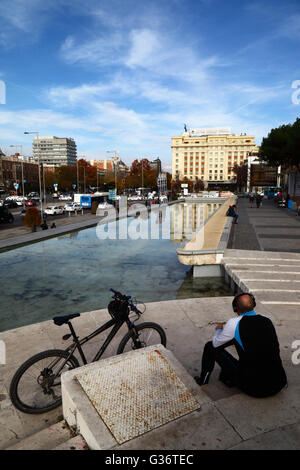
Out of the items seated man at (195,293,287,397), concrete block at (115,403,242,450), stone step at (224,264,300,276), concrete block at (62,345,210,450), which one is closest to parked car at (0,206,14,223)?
stone step at (224,264,300,276)

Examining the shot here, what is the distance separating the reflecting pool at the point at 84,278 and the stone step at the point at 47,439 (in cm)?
460

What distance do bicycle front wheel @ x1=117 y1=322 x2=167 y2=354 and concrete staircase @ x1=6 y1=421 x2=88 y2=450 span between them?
1318mm

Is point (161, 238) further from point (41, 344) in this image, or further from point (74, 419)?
point (74, 419)

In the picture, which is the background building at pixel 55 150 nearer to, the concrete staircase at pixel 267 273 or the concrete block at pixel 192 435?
the concrete staircase at pixel 267 273

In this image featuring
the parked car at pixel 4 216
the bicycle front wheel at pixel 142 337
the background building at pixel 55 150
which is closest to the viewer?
the bicycle front wheel at pixel 142 337

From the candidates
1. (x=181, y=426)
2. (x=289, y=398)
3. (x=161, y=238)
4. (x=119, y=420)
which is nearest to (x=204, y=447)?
(x=181, y=426)

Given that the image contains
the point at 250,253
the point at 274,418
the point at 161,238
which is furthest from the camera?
the point at 161,238

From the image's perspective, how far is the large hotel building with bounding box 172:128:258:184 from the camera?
148625 millimetres

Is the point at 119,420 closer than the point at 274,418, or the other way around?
the point at 119,420

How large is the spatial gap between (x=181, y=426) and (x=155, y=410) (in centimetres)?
28

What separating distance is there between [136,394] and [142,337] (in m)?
1.44

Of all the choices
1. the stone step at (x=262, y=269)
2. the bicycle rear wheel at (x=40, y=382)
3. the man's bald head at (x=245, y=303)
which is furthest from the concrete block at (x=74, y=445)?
the stone step at (x=262, y=269)

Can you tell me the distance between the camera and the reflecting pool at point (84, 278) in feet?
28.3
